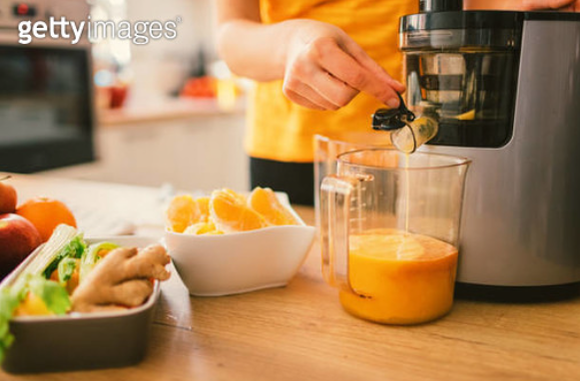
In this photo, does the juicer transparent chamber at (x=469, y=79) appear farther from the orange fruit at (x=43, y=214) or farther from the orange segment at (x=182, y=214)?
the orange fruit at (x=43, y=214)

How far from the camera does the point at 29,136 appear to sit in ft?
7.26

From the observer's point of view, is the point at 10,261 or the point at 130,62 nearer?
the point at 10,261

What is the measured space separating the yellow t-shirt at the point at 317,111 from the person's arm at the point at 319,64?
18 centimetres

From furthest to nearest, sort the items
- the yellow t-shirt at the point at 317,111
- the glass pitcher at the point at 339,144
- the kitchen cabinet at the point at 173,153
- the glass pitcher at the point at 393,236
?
the kitchen cabinet at the point at 173,153 → the yellow t-shirt at the point at 317,111 → the glass pitcher at the point at 339,144 → the glass pitcher at the point at 393,236

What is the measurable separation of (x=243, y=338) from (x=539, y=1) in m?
0.58

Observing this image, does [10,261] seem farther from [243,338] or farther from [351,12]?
[351,12]

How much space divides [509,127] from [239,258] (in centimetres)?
35

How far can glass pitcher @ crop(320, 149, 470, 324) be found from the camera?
608 mm

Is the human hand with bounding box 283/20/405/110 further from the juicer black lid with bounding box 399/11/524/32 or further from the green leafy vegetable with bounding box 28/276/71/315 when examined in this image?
the green leafy vegetable with bounding box 28/276/71/315

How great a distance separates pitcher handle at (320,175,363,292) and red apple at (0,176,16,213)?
0.43 metres

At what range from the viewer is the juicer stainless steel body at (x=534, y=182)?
0.65 meters

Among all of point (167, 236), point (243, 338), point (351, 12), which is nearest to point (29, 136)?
point (351, 12)

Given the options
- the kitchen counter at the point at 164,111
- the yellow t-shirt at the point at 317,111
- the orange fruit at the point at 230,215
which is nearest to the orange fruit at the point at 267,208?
the orange fruit at the point at 230,215

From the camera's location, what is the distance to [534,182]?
664 mm
